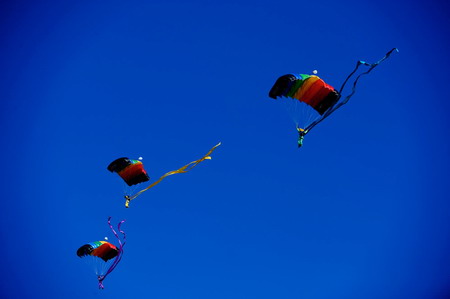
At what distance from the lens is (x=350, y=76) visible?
29.3 ft

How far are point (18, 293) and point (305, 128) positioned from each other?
4830 cm

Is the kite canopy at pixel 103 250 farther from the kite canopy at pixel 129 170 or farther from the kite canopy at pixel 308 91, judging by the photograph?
the kite canopy at pixel 308 91

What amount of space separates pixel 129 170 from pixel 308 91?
1005 centimetres

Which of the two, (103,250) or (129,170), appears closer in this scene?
(129,170)

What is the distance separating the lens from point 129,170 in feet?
53.0

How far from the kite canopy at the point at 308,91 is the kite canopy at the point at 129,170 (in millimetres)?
8480

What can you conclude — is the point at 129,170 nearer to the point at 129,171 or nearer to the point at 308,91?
the point at 129,171

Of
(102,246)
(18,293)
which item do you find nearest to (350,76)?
(102,246)

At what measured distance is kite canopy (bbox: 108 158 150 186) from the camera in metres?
15.9

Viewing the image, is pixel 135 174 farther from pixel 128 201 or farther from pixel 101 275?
pixel 101 275

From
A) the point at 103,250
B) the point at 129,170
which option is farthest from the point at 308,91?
the point at 103,250

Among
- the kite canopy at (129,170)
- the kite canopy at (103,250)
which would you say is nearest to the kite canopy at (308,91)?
the kite canopy at (129,170)

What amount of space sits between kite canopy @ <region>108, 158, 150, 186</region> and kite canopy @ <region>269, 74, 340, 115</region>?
8.48 meters

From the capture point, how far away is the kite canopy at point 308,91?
38.3ft
